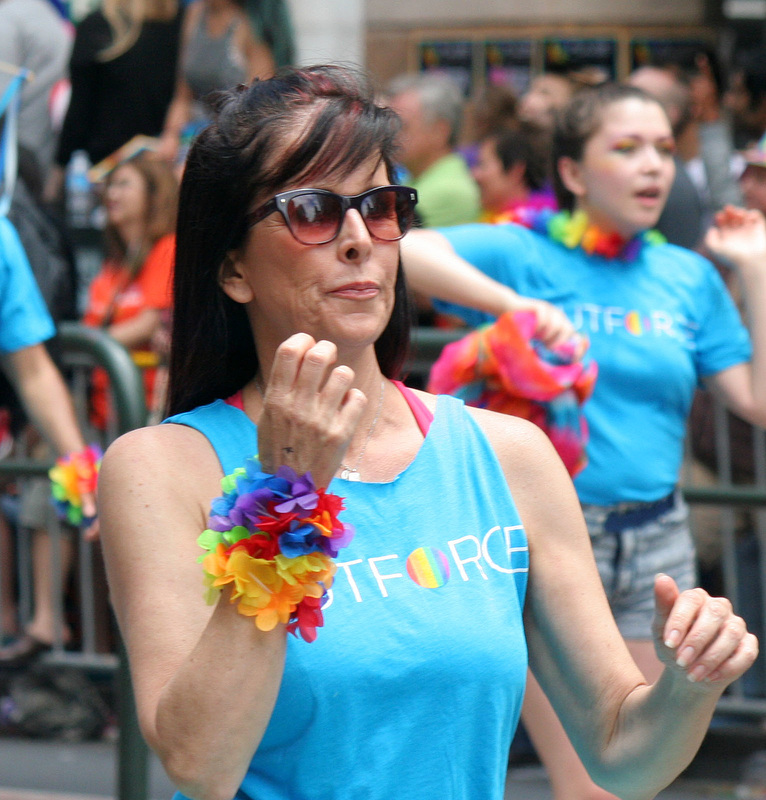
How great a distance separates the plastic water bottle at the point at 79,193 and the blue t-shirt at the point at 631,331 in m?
3.90

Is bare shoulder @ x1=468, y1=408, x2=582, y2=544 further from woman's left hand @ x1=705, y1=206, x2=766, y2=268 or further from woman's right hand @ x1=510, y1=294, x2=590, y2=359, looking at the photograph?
woman's left hand @ x1=705, y1=206, x2=766, y2=268

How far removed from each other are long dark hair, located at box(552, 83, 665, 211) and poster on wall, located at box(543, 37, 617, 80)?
674cm

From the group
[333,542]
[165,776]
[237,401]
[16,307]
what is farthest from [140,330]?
[333,542]

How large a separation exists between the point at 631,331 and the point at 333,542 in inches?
86.0

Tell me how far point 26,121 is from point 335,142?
5.11 m

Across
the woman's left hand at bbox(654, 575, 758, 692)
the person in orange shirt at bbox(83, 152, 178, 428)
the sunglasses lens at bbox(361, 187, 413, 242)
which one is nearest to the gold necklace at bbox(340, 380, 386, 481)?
the sunglasses lens at bbox(361, 187, 413, 242)

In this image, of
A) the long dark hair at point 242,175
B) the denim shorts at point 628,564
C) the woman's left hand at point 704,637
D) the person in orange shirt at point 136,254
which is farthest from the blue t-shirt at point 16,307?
A: the woman's left hand at point 704,637

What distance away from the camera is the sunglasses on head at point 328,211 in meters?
1.96

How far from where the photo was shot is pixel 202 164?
2086 millimetres

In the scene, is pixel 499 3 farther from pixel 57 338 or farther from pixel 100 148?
pixel 57 338

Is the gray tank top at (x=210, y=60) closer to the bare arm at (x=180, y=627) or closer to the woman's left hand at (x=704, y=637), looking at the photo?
the bare arm at (x=180, y=627)

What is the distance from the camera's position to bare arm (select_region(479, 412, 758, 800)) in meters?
1.86

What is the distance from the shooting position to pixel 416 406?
217cm

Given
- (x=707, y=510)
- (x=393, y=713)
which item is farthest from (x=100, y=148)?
(x=393, y=713)
